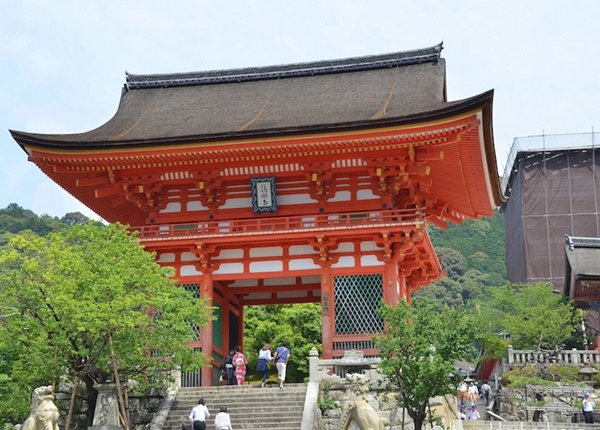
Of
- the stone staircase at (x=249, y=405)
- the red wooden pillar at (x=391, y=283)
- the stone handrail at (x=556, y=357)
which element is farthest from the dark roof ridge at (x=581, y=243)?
the stone staircase at (x=249, y=405)

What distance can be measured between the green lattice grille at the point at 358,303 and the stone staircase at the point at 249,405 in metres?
3.36

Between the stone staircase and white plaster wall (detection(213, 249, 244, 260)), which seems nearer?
the stone staircase

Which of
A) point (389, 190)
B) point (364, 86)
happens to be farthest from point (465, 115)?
point (364, 86)

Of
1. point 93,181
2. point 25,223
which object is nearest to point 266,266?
point 93,181

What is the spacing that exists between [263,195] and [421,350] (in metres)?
8.29

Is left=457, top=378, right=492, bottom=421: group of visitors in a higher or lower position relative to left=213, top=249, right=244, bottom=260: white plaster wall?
lower

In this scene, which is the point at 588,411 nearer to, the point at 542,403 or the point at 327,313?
the point at 542,403

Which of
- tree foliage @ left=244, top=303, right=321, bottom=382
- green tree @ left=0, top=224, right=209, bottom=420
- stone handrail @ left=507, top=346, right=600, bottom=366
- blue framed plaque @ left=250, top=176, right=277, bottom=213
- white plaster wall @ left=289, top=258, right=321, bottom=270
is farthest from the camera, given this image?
tree foliage @ left=244, top=303, right=321, bottom=382

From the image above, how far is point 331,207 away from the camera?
2570 centimetres

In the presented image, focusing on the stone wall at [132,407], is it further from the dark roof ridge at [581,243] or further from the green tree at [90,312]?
the dark roof ridge at [581,243]

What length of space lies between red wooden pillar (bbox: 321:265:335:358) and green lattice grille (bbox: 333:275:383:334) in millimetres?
140

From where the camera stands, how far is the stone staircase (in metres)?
19.9

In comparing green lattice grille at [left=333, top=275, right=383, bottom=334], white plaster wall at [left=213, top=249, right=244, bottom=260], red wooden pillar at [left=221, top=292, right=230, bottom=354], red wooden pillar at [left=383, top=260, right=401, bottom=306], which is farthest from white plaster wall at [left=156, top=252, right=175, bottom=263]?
red wooden pillar at [left=383, top=260, right=401, bottom=306]

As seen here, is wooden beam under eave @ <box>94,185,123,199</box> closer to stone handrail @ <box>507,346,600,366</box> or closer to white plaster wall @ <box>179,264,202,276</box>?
white plaster wall @ <box>179,264,202,276</box>
